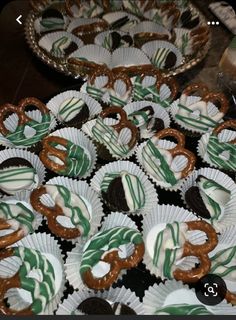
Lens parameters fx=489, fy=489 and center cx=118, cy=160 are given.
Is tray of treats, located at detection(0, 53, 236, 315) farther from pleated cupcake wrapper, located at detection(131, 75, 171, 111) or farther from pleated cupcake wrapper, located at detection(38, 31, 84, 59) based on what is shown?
pleated cupcake wrapper, located at detection(38, 31, 84, 59)

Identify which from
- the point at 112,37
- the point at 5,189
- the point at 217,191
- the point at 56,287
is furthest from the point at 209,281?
the point at 112,37

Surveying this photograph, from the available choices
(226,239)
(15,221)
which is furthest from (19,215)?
(226,239)

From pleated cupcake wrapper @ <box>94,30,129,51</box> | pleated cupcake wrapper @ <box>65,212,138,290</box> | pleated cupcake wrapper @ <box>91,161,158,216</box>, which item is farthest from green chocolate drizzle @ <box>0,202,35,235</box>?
pleated cupcake wrapper @ <box>94,30,129,51</box>

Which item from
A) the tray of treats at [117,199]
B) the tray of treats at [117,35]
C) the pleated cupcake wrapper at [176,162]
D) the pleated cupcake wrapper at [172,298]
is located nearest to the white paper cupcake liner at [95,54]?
the tray of treats at [117,35]

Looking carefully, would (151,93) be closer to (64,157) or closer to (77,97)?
(77,97)

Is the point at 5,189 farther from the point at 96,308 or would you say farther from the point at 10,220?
the point at 96,308
